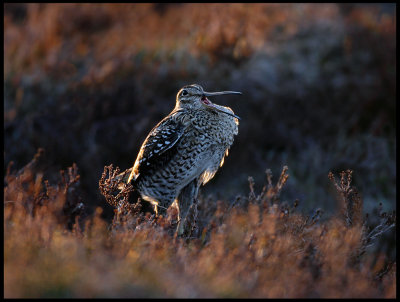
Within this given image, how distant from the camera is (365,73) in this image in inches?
394

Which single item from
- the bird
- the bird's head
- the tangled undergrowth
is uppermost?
the bird's head

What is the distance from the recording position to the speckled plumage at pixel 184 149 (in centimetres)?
568

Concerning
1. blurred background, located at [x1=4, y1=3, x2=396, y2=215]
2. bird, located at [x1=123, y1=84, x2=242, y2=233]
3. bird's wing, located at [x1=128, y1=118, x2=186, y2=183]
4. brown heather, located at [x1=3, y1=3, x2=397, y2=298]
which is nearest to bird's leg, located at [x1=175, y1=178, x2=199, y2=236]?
bird, located at [x1=123, y1=84, x2=242, y2=233]

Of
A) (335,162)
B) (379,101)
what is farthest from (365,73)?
(335,162)

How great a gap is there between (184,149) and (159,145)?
0.89ft

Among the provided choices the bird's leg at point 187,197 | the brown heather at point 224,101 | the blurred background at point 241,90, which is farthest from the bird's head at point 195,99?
the blurred background at point 241,90

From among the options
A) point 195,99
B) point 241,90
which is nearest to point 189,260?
point 195,99

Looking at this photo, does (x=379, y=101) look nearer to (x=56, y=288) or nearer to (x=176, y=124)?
(x=176, y=124)

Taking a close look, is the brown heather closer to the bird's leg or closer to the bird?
the bird's leg

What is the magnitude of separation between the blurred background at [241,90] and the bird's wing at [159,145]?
2075mm

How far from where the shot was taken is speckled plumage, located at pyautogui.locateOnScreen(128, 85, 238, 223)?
5.68 meters

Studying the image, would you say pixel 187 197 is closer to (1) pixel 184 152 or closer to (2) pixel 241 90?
(1) pixel 184 152

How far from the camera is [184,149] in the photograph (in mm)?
5688

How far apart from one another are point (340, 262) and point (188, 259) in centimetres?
118
